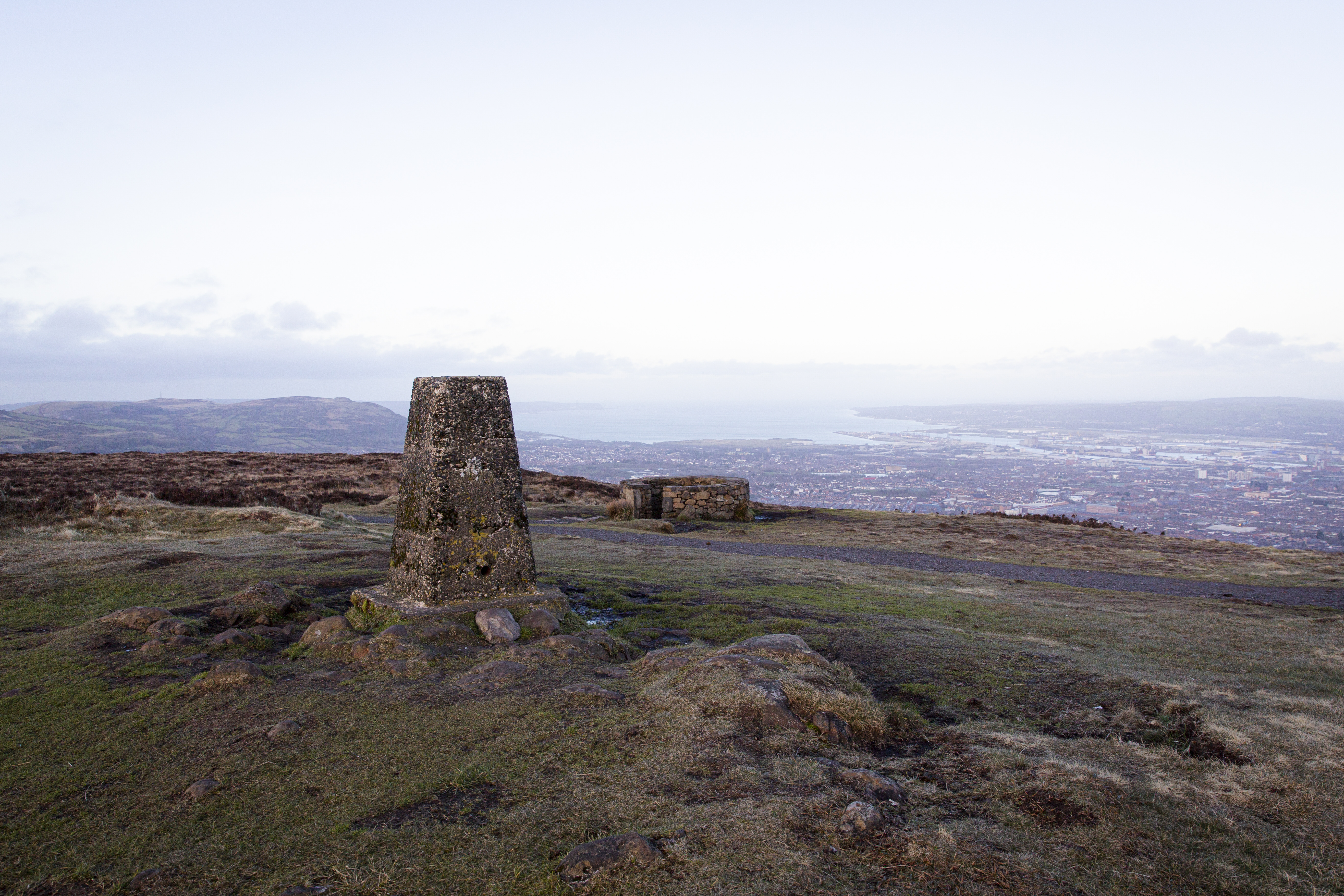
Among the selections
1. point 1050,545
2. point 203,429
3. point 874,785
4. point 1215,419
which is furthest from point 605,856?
point 1215,419

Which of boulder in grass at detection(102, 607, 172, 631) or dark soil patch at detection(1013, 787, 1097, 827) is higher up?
boulder in grass at detection(102, 607, 172, 631)

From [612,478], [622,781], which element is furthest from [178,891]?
[612,478]

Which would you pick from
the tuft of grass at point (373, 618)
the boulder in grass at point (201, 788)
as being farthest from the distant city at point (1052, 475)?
the boulder in grass at point (201, 788)

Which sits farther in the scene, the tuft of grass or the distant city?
the distant city

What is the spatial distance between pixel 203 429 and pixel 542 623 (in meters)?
178

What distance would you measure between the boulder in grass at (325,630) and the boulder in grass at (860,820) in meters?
5.42

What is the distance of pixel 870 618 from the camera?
368 inches

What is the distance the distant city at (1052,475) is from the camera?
36.2m

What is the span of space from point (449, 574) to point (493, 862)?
502 cm

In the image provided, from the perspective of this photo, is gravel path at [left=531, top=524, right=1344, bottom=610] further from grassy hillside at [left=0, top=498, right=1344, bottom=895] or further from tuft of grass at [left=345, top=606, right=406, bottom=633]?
tuft of grass at [left=345, top=606, right=406, bottom=633]

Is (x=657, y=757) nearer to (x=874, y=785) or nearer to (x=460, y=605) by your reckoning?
(x=874, y=785)

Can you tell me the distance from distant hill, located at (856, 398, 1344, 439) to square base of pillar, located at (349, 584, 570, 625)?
476ft

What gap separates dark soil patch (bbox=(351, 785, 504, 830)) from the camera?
3.73 metres

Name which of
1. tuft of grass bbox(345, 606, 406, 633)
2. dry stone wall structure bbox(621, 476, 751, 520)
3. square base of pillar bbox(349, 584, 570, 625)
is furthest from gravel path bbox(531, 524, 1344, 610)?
tuft of grass bbox(345, 606, 406, 633)
